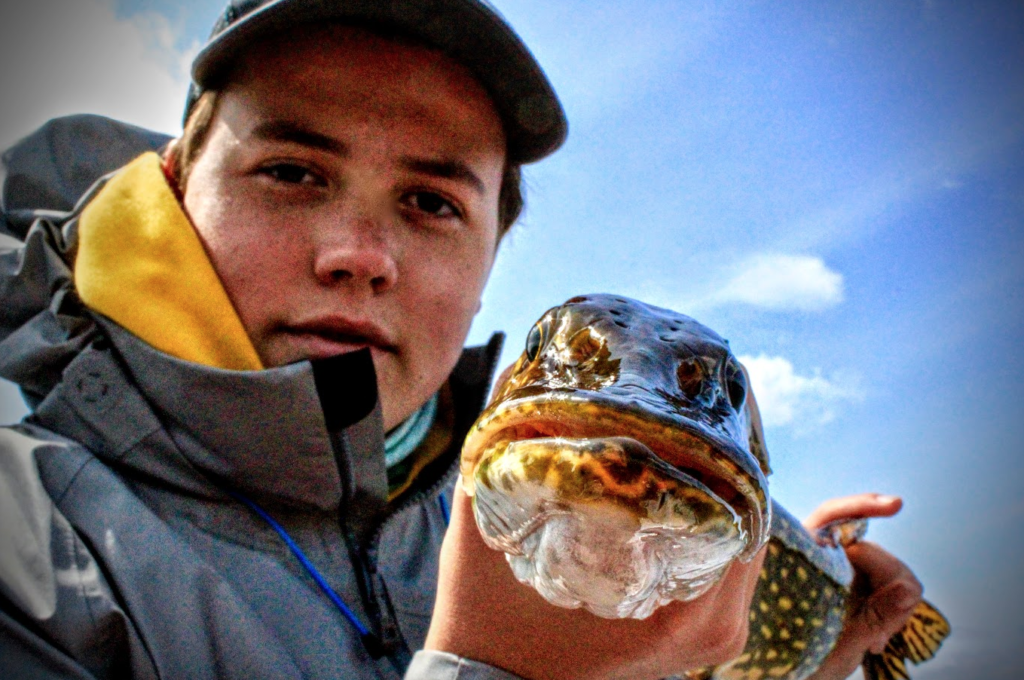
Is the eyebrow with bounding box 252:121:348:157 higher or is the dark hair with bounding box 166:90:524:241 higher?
the eyebrow with bounding box 252:121:348:157

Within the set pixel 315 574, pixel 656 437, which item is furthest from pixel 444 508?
pixel 656 437

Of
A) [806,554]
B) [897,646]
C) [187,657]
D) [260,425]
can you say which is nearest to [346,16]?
[260,425]

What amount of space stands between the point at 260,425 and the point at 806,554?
5.49ft

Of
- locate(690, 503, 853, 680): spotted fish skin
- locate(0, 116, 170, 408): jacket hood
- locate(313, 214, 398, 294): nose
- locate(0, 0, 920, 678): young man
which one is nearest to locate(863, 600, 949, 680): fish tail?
locate(690, 503, 853, 680): spotted fish skin

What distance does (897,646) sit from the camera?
102 inches

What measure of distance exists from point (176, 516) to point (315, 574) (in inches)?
12.0

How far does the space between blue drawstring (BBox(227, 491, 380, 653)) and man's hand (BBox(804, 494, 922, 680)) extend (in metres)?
1.71

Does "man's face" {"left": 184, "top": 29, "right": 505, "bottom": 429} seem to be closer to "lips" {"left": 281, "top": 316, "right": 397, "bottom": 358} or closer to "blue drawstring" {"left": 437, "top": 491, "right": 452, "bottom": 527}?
"lips" {"left": 281, "top": 316, "right": 397, "bottom": 358}

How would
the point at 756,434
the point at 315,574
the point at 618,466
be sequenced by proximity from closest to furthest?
the point at 618,466 → the point at 756,434 → the point at 315,574

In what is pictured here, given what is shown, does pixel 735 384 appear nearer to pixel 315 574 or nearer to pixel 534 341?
pixel 534 341

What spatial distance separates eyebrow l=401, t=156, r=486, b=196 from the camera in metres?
1.53

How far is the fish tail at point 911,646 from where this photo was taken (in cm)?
250

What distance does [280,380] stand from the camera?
4.11 ft

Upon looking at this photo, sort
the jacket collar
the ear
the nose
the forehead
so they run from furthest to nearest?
the forehead → the nose → the jacket collar → the ear
